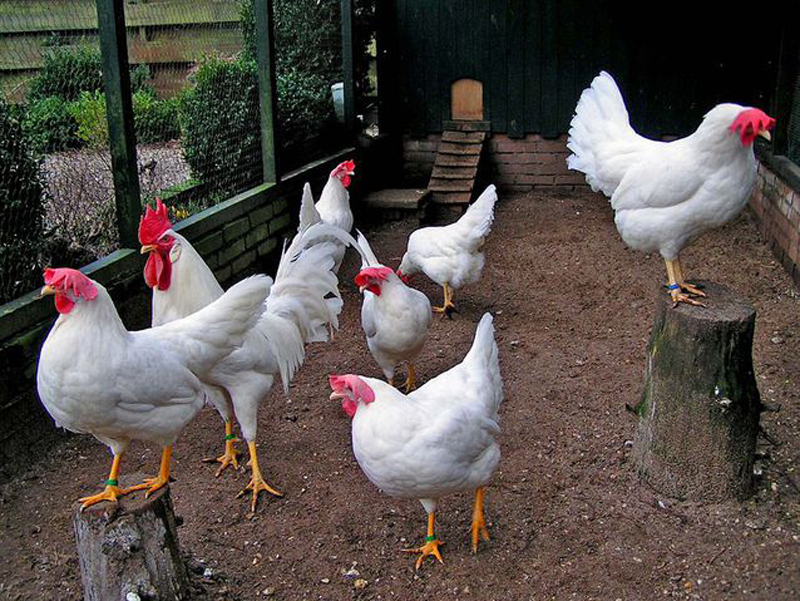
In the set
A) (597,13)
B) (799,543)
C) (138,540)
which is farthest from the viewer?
(597,13)

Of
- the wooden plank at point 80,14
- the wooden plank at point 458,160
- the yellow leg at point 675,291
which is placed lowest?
the wooden plank at point 458,160

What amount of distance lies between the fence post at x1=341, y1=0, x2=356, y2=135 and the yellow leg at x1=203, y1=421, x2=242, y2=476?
5525mm

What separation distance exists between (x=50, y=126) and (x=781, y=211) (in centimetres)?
628

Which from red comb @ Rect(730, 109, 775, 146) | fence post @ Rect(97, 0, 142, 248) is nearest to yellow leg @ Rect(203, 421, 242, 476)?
fence post @ Rect(97, 0, 142, 248)

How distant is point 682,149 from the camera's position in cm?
402

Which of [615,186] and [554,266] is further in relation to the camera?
[554,266]

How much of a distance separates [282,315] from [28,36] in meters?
2.33

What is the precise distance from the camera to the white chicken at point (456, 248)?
19.4 feet

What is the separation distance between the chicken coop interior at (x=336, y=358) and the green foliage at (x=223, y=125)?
3 cm

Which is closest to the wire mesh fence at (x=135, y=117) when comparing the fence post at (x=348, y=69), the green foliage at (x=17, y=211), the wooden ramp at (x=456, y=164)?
the green foliage at (x=17, y=211)

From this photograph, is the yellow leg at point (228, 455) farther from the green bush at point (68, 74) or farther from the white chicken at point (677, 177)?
the white chicken at point (677, 177)

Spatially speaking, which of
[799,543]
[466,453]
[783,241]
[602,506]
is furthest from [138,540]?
[783,241]

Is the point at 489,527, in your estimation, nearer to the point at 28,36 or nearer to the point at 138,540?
the point at 138,540

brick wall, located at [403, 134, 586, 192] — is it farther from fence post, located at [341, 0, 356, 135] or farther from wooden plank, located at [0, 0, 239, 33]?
wooden plank, located at [0, 0, 239, 33]
